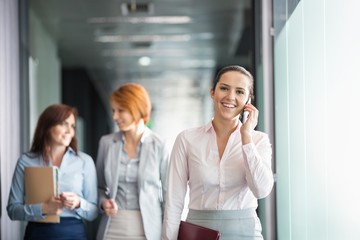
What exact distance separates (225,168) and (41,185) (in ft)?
4.44

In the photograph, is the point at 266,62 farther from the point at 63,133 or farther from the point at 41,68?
the point at 41,68

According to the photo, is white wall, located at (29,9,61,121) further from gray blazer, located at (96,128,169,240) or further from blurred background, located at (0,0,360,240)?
gray blazer, located at (96,128,169,240)

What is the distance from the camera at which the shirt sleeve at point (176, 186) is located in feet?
9.59

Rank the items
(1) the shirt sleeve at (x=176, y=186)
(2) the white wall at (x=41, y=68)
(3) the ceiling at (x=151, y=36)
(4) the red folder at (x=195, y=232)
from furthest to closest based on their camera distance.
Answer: (3) the ceiling at (x=151, y=36) < (2) the white wall at (x=41, y=68) < (1) the shirt sleeve at (x=176, y=186) < (4) the red folder at (x=195, y=232)

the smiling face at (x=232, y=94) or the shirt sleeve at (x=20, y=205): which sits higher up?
the smiling face at (x=232, y=94)

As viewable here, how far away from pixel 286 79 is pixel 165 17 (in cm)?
557

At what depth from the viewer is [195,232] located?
273 centimetres

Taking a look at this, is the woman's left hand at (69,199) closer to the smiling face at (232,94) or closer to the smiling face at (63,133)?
the smiling face at (63,133)

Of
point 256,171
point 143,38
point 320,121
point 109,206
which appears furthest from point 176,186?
point 143,38

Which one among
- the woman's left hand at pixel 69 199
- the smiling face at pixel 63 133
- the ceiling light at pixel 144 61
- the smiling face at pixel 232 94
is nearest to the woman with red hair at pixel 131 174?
the woman's left hand at pixel 69 199

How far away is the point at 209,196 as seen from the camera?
113 inches

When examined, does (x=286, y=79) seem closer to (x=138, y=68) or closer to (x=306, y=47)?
(x=306, y=47)

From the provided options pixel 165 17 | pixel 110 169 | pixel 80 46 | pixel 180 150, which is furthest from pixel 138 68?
pixel 180 150

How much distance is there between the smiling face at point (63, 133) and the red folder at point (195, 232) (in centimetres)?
129
